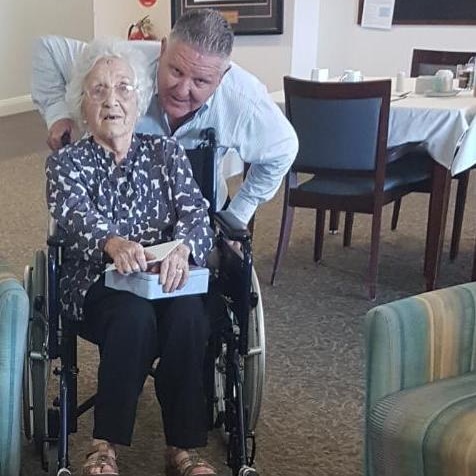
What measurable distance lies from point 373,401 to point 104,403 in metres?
0.55

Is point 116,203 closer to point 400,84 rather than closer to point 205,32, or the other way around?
point 205,32

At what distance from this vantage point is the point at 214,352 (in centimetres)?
182

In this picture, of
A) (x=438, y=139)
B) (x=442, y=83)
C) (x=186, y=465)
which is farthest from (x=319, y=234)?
(x=186, y=465)

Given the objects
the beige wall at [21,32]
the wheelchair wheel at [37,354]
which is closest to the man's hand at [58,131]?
the wheelchair wheel at [37,354]

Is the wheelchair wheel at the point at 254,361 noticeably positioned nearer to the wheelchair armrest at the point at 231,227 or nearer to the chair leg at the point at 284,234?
the wheelchair armrest at the point at 231,227

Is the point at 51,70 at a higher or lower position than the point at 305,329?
higher

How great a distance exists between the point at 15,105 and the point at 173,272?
6061 millimetres

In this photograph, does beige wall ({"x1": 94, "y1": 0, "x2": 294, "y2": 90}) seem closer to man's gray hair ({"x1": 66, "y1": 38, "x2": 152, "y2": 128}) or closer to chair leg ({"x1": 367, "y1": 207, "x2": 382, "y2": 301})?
chair leg ({"x1": 367, "y1": 207, "x2": 382, "y2": 301})

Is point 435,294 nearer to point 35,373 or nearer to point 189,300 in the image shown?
point 189,300

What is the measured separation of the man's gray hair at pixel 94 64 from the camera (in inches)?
70.3

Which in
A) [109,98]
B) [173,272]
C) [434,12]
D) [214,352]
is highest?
[434,12]

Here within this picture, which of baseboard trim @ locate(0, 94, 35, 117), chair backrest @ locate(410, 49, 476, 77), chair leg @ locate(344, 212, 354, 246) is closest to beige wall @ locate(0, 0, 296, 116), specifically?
baseboard trim @ locate(0, 94, 35, 117)

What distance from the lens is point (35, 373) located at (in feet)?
5.56

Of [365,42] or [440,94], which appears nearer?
[440,94]
